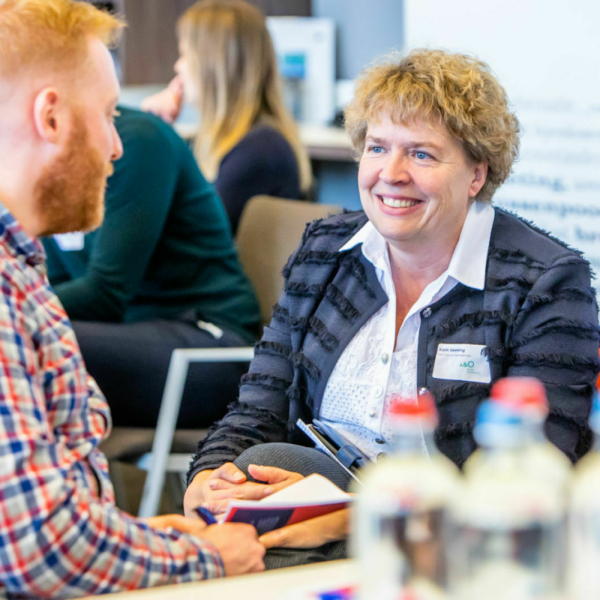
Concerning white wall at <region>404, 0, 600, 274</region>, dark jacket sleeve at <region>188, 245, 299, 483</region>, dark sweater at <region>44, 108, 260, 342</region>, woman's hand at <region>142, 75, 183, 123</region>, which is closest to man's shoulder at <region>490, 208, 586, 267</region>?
dark jacket sleeve at <region>188, 245, 299, 483</region>

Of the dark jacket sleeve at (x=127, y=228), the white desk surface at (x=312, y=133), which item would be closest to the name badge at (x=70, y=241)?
the dark jacket sleeve at (x=127, y=228)

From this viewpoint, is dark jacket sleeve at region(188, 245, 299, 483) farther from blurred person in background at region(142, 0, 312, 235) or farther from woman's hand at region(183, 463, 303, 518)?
blurred person in background at region(142, 0, 312, 235)

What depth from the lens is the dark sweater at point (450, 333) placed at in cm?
140

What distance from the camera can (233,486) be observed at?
4.64 feet

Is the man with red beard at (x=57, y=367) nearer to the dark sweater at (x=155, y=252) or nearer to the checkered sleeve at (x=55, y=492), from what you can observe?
the checkered sleeve at (x=55, y=492)

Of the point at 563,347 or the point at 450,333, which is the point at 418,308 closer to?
the point at 450,333

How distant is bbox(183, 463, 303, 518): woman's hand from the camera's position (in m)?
1.37

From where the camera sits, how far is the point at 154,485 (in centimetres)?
212

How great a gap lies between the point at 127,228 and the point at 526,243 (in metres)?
1.16

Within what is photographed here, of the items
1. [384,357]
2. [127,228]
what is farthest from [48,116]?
[127,228]

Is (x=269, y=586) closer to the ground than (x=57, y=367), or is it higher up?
closer to the ground

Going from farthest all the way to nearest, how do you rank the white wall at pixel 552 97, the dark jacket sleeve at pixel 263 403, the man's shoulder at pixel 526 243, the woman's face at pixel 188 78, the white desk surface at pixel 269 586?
the woman's face at pixel 188 78
the white wall at pixel 552 97
the dark jacket sleeve at pixel 263 403
the man's shoulder at pixel 526 243
the white desk surface at pixel 269 586

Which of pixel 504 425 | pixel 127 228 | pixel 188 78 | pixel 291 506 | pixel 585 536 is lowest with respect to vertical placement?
pixel 291 506

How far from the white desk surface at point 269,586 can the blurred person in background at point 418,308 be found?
1.50 ft
